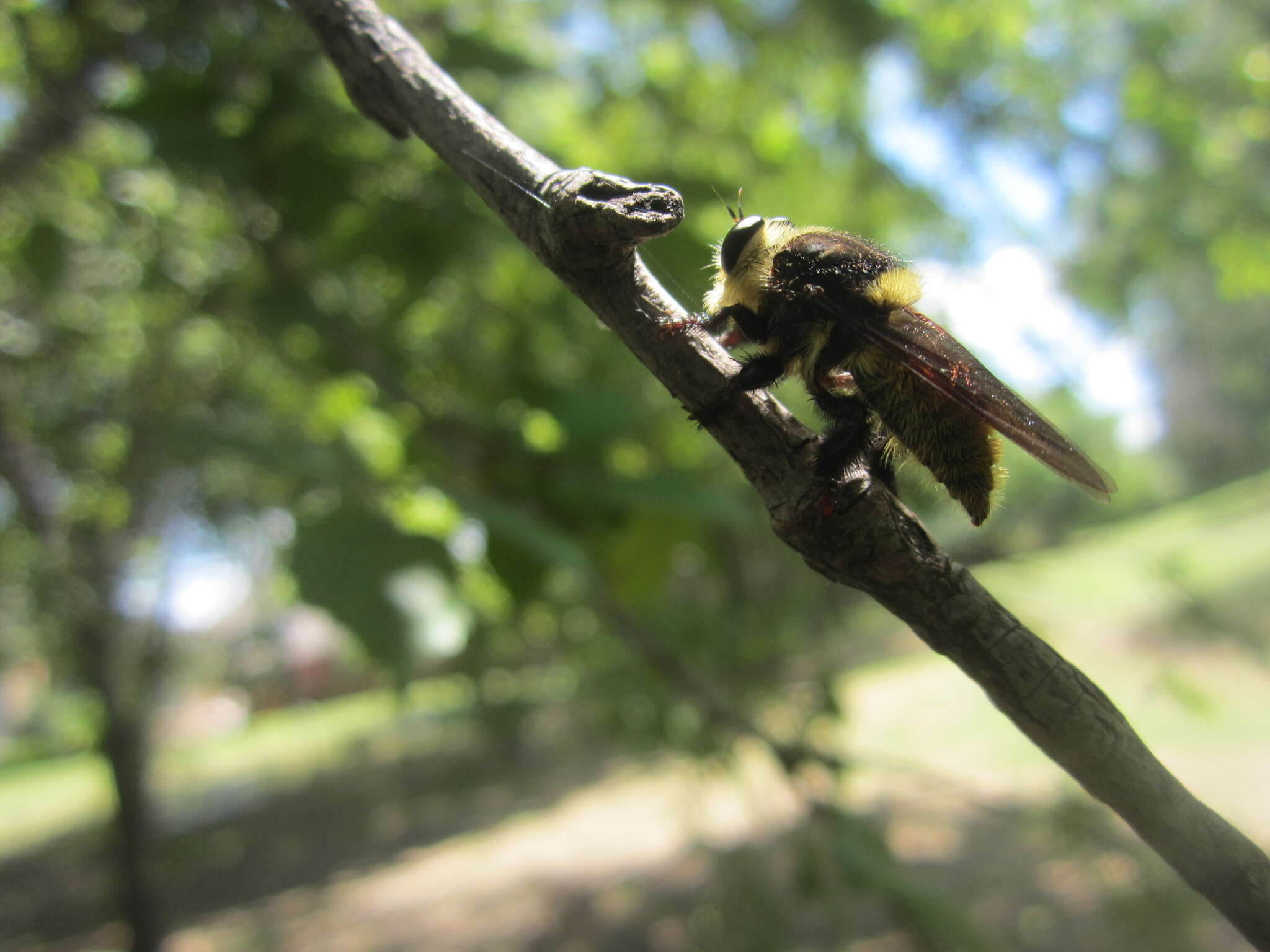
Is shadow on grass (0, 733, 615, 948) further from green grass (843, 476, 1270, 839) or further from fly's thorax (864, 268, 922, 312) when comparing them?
fly's thorax (864, 268, 922, 312)

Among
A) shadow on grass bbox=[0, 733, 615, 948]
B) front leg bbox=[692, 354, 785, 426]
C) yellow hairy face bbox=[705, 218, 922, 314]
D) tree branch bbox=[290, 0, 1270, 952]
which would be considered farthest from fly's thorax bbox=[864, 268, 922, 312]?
shadow on grass bbox=[0, 733, 615, 948]

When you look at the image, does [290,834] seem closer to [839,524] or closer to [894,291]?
[894,291]

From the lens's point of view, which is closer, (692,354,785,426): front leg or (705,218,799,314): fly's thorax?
(692,354,785,426): front leg

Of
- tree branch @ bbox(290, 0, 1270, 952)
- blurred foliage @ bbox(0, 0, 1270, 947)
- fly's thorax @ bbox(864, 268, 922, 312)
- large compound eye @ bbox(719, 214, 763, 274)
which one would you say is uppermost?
blurred foliage @ bbox(0, 0, 1270, 947)

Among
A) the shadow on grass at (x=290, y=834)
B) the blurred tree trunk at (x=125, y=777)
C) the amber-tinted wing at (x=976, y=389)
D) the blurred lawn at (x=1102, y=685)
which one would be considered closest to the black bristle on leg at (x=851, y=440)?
the amber-tinted wing at (x=976, y=389)

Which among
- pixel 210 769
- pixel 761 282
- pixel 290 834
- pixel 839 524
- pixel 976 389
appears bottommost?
pixel 839 524

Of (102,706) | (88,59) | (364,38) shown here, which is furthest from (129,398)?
(364,38)

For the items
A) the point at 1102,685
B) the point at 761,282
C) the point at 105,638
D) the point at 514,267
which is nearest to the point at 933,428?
the point at 761,282
